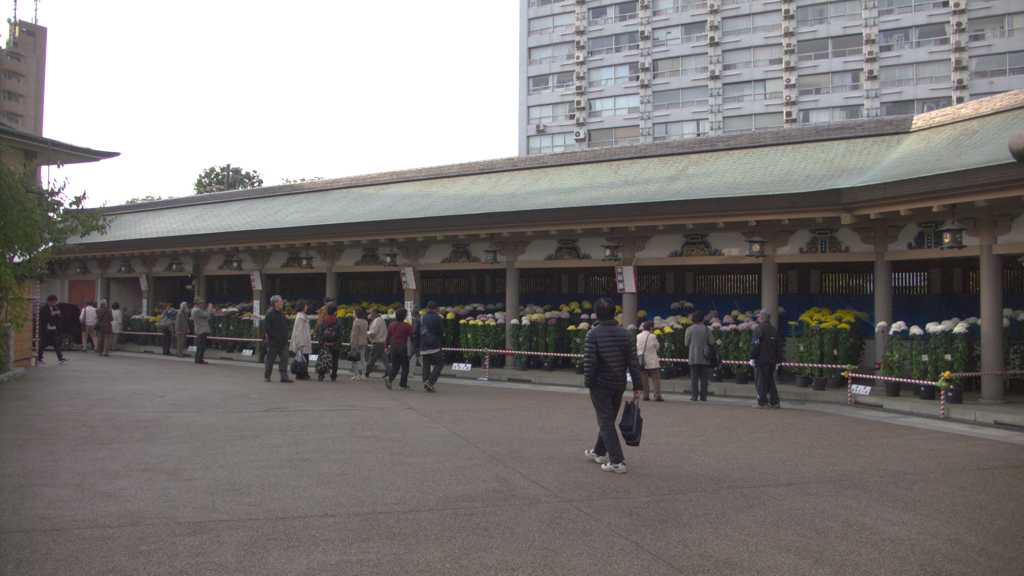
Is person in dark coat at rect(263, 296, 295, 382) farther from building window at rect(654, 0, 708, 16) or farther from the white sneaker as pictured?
building window at rect(654, 0, 708, 16)

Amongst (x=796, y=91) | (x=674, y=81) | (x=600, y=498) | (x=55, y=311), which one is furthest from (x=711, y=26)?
(x=600, y=498)

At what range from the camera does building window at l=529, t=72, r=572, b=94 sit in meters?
54.3

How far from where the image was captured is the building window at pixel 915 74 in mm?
43625

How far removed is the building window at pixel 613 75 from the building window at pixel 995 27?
67.2 ft

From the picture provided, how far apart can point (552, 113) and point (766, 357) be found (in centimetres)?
4526

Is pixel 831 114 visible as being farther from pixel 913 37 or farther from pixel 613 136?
pixel 613 136

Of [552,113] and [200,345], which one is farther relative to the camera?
[552,113]

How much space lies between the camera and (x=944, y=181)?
445 inches

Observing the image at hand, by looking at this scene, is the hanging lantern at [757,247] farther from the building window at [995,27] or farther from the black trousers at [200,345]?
the building window at [995,27]

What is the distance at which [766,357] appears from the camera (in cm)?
1191

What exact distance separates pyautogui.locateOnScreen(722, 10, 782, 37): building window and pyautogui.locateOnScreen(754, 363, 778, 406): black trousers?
4221 cm

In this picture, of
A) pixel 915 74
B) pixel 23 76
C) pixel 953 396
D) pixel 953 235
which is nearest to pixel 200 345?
pixel 953 396

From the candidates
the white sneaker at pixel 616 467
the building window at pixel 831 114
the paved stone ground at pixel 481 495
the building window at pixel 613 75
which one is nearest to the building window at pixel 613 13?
the building window at pixel 613 75

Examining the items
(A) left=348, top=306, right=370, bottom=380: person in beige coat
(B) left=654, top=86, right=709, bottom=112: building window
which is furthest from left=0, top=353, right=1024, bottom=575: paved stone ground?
(B) left=654, top=86, right=709, bottom=112: building window
